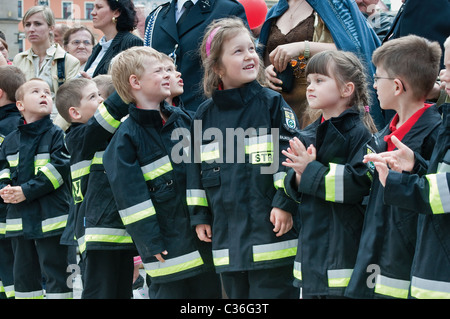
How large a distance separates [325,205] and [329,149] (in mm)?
311

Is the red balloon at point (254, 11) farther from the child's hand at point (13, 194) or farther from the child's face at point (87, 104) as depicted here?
the child's hand at point (13, 194)

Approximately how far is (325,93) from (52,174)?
105 inches

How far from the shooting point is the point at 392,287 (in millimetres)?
3459

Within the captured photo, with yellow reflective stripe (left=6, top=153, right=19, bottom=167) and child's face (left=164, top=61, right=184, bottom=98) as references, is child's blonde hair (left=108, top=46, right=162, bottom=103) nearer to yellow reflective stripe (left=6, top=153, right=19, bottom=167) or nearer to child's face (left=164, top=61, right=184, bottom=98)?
child's face (left=164, top=61, right=184, bottom=98)

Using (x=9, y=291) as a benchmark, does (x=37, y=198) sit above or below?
above

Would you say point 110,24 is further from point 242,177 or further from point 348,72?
point 348,72

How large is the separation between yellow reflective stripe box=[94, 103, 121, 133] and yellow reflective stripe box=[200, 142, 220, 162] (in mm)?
811

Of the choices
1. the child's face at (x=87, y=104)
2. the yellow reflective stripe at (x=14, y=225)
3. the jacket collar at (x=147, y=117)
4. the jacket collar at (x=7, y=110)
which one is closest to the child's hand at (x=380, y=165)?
the jacket collar at (x=147, y=117)

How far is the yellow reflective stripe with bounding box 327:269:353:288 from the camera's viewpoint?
368 cm

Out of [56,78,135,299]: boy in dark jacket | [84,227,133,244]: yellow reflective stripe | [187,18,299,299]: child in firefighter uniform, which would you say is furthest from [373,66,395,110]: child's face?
[84,227,133,244]: yellow reflective stripe

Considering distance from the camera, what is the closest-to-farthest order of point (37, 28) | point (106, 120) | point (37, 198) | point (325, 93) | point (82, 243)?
point (325, 93) → point (106, 120) → point (82, 243) → point (37, 198) → point (37, 28)

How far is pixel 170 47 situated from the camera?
17.7 ft

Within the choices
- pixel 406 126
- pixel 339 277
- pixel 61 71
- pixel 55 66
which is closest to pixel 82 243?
pixel 339 277

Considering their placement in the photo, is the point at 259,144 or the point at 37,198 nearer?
the point at 259,144
